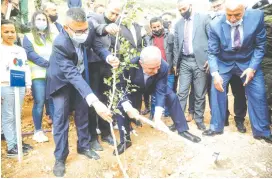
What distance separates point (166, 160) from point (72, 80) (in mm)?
1738

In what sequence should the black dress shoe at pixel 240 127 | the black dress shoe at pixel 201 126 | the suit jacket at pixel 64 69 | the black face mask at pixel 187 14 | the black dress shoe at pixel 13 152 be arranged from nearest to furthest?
the suit jacket at pixel 64 69
the black dress shoe at pixel 13 152
the black dress shoe at pixel 240 127
the black dress shoe at pixel 201 126
the black face mask at pixel 187 14

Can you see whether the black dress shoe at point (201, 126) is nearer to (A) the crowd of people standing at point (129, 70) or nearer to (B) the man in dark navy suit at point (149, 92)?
(A) the crowd of people standing at point (129, 70)

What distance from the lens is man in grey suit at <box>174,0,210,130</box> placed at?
16.4 feet

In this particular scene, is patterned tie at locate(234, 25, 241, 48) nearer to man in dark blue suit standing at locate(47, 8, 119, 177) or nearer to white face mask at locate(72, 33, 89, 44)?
man in dark blue suit standing at locate(47, 8, 119, 177)

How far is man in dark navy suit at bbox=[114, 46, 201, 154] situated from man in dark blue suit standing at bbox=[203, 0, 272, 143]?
0.60m

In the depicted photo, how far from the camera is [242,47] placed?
4.37 metres

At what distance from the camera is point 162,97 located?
4.35 meters

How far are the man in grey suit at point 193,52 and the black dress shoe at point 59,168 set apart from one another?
2.37 metres

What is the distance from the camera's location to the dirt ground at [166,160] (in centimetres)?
375

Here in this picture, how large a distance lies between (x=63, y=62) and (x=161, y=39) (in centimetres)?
266

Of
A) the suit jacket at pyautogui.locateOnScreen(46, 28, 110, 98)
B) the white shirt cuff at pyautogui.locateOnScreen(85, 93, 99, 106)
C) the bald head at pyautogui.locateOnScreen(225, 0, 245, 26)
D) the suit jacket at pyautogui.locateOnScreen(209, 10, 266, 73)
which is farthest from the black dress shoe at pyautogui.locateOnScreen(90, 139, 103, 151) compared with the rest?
the bald head at pyautogui.locateOnScreen(225, 0, 245, 26)

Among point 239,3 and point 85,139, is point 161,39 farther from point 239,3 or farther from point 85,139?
point 85,139

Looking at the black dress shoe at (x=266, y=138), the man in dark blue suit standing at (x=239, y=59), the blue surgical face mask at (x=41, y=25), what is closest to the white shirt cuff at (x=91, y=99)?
the blue surgical face mask at (x=41, y=25)

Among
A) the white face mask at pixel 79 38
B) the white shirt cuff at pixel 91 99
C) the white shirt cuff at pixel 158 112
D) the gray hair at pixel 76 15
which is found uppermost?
the gray hair at pixel 76 15
